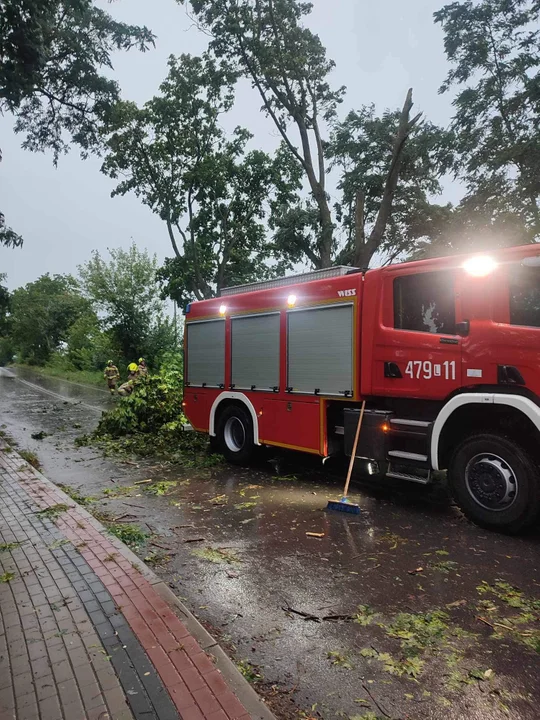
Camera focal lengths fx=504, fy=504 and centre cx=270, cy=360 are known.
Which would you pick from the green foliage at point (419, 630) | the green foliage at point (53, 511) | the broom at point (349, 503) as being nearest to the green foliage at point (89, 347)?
the green foliage at point (53, 511)

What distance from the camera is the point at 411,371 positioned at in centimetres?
584

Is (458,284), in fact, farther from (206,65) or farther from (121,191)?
(121,191)

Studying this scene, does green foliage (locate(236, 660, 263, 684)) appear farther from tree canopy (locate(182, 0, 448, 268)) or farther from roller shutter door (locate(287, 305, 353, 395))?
tree canopy (locate(182, 0, 448, 268))

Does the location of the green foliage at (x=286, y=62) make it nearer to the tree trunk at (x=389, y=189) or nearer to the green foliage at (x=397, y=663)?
the tree trunk at (x=389, y=189)

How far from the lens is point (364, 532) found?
5.31m

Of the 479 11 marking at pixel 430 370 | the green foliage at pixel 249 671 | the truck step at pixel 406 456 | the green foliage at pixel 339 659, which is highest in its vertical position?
the 479 11 marking at pixel 430 370

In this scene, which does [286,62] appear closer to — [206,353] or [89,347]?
[206,353]

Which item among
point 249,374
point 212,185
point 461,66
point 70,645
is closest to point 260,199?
point 212,185

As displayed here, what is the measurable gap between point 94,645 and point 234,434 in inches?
219

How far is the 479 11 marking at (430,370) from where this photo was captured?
5.51 m

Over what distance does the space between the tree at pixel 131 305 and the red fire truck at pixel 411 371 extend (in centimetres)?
1904

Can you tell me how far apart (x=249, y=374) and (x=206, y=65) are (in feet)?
52.7

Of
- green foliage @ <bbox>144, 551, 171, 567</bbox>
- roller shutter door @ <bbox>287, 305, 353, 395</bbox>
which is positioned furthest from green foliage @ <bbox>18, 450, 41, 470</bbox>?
roller shutter door @ <bbox>287, 305, 353, 395</bbox>

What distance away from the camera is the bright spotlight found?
17.4ft
